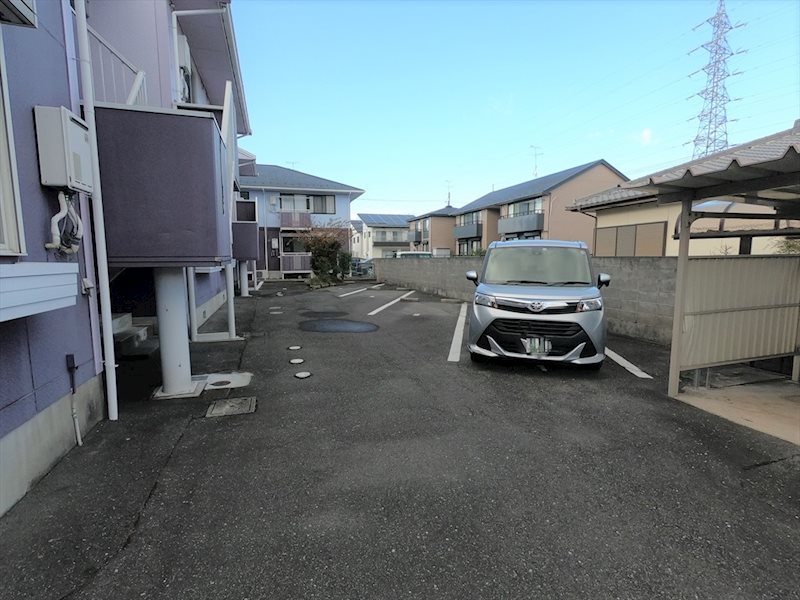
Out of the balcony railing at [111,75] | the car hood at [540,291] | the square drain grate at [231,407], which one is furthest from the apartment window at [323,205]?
the square drain grate at [231,407]

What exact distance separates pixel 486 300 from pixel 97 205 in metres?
4.13

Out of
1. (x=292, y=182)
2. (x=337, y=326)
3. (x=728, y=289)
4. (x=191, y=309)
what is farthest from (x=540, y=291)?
(x=292, y=182)

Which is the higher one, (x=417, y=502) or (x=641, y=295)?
(x=641, y=295)

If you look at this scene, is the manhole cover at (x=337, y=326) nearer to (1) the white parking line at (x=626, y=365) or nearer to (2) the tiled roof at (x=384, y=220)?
(1) the white parking line at (x=626, y=365)

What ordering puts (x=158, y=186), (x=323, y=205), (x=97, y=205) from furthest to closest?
1. (x=323, y=205)
2. (x=158, y=186)
3. (x=97, y=205)

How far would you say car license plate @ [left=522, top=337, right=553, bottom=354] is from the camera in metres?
5.02

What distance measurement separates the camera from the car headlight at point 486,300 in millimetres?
5234

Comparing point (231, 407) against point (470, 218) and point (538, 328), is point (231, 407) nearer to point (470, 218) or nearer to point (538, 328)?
point (538, 328)

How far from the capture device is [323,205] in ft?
85.8

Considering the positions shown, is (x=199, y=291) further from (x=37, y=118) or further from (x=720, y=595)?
(x=720, y=595)

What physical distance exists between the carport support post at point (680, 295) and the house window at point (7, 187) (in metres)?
5.47

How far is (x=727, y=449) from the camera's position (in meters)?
3.33

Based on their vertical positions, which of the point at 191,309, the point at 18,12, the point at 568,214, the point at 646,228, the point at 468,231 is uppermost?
the point at 568,214

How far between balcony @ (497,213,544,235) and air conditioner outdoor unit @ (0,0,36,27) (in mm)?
28703
